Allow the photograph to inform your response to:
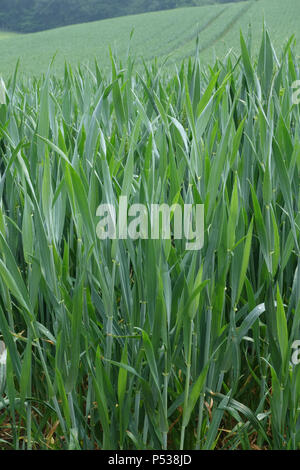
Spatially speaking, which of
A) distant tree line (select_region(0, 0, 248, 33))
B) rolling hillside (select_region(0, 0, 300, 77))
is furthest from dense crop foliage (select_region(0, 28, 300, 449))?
distant tree line (select_region(0, 0, 248, 33))

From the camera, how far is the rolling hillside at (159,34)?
16531 mm

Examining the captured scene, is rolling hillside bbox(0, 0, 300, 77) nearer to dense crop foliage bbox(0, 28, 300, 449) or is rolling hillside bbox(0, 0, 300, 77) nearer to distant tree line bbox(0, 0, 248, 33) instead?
dense crop foliage bbox(0, 28, 300, 449)

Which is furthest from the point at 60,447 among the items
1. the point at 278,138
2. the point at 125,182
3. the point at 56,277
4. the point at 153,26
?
the point at 153,26

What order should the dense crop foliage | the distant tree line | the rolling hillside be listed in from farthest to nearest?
the distant tree line, the rolling hillside, the dense crop foliage

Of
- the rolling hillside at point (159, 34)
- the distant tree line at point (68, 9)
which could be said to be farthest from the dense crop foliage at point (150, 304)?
the distant tree line at point (68, 9)

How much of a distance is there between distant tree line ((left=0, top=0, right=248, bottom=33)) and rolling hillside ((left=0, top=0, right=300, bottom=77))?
725 inches

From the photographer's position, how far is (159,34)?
20.4 metres

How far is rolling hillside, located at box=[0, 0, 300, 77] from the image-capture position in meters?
16.5

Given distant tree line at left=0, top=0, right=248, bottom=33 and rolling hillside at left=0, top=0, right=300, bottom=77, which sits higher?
distant tree line at left=0, top=0, right=248, bottom=33

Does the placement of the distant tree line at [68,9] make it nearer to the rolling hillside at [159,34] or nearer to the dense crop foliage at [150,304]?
the rolling hillside at [159,34]

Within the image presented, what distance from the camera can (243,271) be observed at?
2.03 ft

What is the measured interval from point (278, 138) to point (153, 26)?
2337cm

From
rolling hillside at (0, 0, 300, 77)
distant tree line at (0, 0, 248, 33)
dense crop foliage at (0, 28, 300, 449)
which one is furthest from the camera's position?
distant tree line at (0, 0, 248, 33)

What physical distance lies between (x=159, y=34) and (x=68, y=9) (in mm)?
26320
